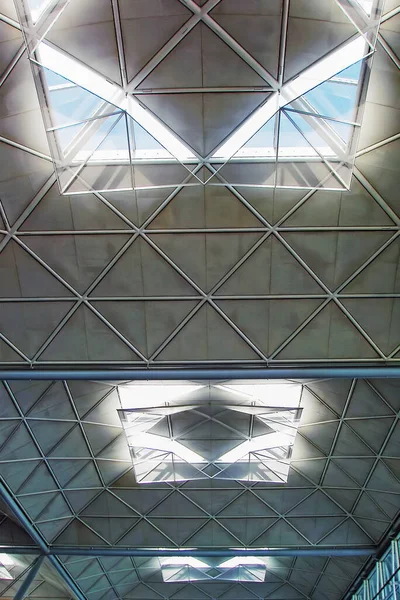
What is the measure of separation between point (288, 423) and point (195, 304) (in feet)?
37.9

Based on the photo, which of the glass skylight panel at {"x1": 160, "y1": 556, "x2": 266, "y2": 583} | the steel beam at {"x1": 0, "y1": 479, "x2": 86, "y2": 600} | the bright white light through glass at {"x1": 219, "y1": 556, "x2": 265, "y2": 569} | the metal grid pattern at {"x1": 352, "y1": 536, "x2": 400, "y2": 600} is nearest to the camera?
the steel beam at {"x1": 0, "y1": 479, "x2": 86, "y2": 600}

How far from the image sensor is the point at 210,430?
3156 cm

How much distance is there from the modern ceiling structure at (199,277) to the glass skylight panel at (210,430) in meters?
0.17

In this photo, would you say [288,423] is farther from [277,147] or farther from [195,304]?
[277,147]

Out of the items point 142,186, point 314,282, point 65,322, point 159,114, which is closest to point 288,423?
point 314,282

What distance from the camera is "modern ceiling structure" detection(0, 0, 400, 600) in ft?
54.9

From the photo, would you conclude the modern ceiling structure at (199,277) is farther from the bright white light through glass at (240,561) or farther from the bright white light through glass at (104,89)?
the bright white light through glass at (240,561)

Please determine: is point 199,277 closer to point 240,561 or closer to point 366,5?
point 366,5

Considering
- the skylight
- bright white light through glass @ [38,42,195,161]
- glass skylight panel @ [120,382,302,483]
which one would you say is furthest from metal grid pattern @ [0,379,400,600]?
bright white light through glass @ [38,42,195,161]

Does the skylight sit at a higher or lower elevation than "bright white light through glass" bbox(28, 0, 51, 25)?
lower

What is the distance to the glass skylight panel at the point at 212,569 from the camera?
43531mm

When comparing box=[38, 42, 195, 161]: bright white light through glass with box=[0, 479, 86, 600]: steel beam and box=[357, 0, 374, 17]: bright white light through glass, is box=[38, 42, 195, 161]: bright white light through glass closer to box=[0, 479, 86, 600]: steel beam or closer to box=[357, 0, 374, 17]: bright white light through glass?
box=[357, 0, 374, 17]: bright white light through glass

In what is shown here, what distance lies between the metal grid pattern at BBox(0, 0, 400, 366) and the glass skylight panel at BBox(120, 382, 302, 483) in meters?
5.70

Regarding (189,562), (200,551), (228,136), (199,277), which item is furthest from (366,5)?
(189,562)
